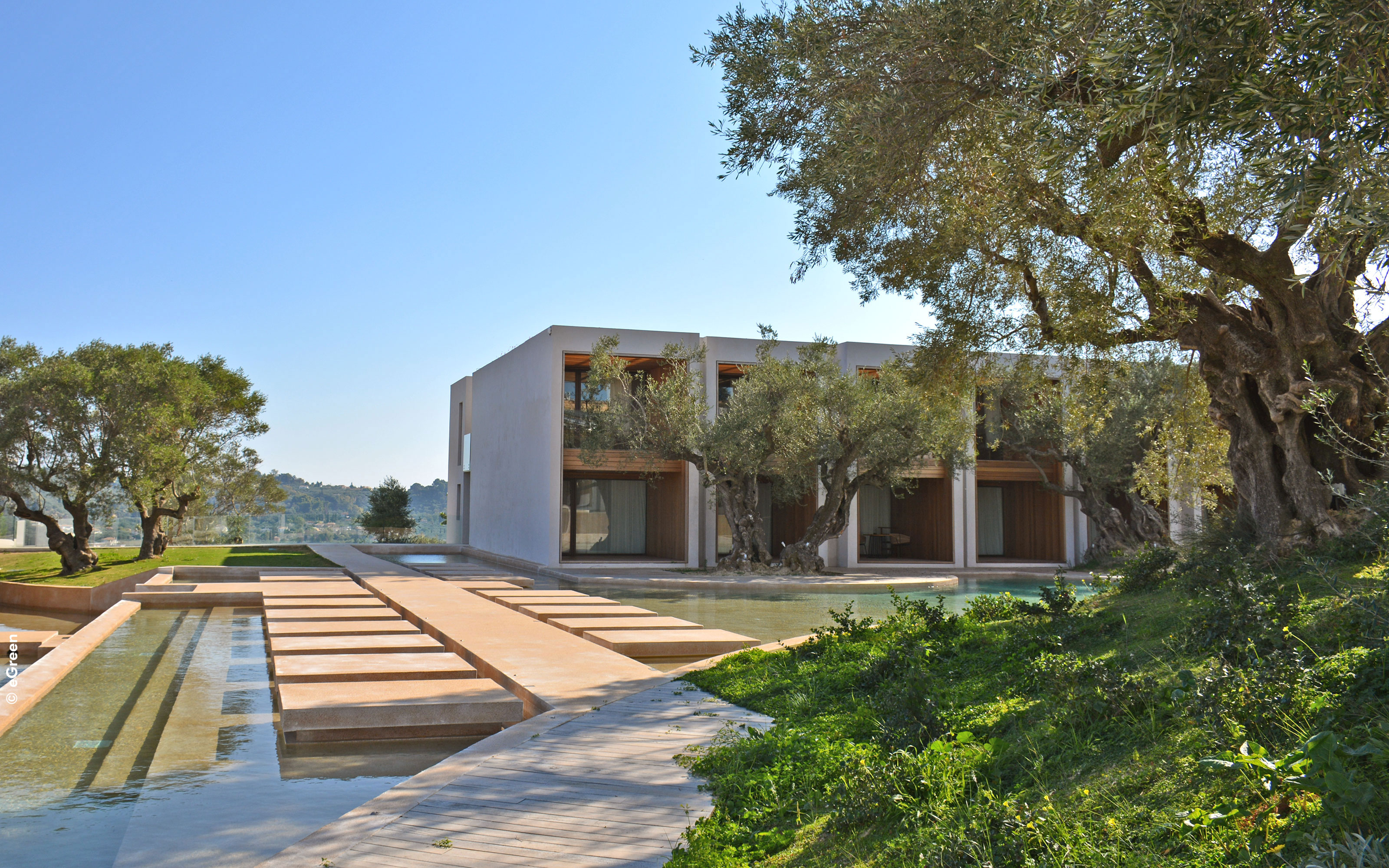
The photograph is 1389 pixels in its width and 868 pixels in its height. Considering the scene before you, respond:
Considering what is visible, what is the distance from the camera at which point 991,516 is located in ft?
94.1

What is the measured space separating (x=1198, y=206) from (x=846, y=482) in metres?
13.7

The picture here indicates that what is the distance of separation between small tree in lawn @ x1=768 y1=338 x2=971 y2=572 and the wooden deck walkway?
14197 mm

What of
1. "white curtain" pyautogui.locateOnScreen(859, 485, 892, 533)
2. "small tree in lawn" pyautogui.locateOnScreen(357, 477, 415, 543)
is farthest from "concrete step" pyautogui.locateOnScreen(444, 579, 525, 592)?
"small tree in lawn" pyautogui.locateOnScreen(357, 477, 415, 543)

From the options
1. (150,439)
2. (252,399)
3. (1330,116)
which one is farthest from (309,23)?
(252,399)

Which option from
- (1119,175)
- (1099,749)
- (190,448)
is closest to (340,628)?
(1099,749)

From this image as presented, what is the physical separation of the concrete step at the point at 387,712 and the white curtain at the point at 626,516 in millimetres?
20715

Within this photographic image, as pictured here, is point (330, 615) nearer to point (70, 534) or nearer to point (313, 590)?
point (313, 590)

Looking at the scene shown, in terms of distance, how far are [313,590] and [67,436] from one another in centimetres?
1071

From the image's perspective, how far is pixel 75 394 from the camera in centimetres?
2030

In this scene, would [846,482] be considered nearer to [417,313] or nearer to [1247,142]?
[417,313]

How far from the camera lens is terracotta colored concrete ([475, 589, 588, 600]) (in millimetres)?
13117

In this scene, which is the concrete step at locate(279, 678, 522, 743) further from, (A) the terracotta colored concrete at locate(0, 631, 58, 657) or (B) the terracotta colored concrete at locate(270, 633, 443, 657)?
(A) the terracotta colored concrete at locate(0, 631, 58, 657)

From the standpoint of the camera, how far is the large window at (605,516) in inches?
1057

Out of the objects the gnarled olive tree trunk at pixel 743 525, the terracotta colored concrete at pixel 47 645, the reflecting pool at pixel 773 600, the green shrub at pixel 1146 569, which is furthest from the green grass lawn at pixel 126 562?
the green shrub at pixel 1146 569
